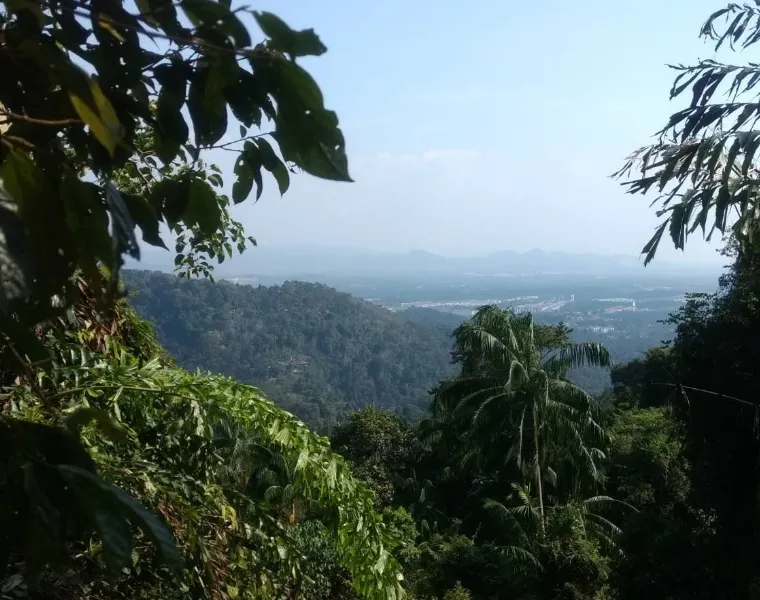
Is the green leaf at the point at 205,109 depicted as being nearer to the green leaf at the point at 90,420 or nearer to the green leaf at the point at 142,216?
the green leaf at the point at 142,216

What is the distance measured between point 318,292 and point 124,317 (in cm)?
5936

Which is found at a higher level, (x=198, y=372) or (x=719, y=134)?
(x=719, y=134)

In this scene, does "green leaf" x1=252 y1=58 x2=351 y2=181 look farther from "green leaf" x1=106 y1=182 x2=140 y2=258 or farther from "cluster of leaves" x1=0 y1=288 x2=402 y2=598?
"cluster of leaves" x1=0 y1=288 x2=402 y2=598

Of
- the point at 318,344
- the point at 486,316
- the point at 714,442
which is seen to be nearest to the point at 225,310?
the point at 318,344

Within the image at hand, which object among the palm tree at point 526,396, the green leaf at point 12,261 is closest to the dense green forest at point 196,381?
the green leaf at point 12,261

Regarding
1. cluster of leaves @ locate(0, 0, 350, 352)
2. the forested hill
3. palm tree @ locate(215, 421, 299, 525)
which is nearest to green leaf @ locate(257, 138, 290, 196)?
cluster of leaves @ locate(0, 0, 350, 352)

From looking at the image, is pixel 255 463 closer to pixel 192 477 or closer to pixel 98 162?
pixel 192 477

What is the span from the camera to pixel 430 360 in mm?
55500

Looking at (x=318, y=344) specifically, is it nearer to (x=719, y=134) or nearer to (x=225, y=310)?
(x=225, y=310)

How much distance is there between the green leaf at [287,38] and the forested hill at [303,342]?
37133mm

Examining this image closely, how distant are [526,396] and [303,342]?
47657 millimetres

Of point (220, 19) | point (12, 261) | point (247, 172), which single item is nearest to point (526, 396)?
point (247, 172)

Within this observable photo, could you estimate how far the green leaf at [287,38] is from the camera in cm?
57

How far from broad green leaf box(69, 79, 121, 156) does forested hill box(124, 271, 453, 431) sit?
37168 millimetres
